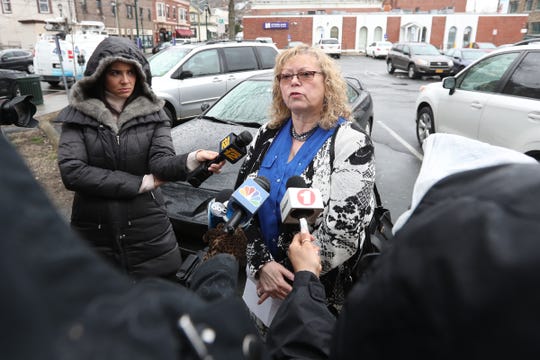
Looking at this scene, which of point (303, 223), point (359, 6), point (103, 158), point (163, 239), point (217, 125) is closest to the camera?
point (303, 223)

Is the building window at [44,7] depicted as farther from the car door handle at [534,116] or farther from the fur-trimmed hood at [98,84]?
the car door handle at [534,116]

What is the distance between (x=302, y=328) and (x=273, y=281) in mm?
922

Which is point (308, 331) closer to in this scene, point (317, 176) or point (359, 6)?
point (317, 176)

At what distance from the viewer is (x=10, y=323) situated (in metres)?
0.40

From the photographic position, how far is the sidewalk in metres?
7.79

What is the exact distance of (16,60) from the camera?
2100 cm

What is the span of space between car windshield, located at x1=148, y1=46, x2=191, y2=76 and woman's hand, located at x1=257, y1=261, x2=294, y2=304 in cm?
711

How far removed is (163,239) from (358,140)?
1.28 m

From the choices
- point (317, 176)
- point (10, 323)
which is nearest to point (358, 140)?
point (317, 176)

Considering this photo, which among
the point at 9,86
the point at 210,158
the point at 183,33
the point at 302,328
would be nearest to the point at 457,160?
the point at 302,328

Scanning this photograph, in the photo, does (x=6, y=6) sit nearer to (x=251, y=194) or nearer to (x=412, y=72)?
(x=412, y=72)

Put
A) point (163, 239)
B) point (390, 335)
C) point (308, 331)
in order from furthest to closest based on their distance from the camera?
point (163, 239) < point (308, 331) < point (390, 335)

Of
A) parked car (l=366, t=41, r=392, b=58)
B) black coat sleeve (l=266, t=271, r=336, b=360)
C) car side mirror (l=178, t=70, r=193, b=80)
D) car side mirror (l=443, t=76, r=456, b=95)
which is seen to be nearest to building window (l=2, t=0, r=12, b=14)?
parked car (l=366, t=41, r=392, b=58)

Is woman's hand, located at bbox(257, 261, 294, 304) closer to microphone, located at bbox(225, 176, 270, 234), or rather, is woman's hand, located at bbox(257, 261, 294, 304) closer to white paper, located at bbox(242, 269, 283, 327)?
white paper, located at bbox(242, 269, 283, 327)
